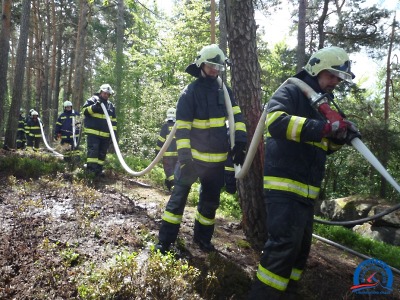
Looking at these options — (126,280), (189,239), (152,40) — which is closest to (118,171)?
(189,239)

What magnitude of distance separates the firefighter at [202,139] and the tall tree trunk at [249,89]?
2.00 feet

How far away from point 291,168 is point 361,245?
5814 mm

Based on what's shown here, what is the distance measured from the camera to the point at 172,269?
3127 mm

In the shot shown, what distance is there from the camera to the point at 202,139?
163 inches

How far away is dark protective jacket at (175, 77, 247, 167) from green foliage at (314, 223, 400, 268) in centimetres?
486

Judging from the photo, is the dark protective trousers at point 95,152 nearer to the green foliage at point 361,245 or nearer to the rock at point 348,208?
the green foliage at point 361,245

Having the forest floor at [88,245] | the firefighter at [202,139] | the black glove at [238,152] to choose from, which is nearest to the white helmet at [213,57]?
the firefighter at [202,139]

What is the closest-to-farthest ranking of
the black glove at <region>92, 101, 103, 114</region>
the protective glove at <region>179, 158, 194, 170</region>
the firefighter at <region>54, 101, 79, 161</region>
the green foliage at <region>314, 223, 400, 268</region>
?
the protective glove at <region>179, 158, 194, 170</region> < the green foliage at <region>314, 223, 400, 268</region> < the black glove at <region>92, 101, 103, 114</region> < the firefighter at <region>54, 101, 79, 161</region>

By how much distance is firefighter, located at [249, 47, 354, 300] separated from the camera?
291cm

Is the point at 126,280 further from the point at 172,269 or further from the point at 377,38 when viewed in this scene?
the point at 377,38

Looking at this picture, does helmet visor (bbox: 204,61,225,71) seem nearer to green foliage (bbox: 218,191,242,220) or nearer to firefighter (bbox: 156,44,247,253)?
firefighter (bbox: 156,44,247,253)

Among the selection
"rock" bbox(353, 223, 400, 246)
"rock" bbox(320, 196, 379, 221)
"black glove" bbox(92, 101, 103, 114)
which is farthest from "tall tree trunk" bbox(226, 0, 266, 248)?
"rock" bbox(320, 196, 379, 221)

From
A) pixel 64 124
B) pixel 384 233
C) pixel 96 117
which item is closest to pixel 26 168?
pixel 96 117

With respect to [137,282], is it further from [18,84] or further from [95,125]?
[18,84]
